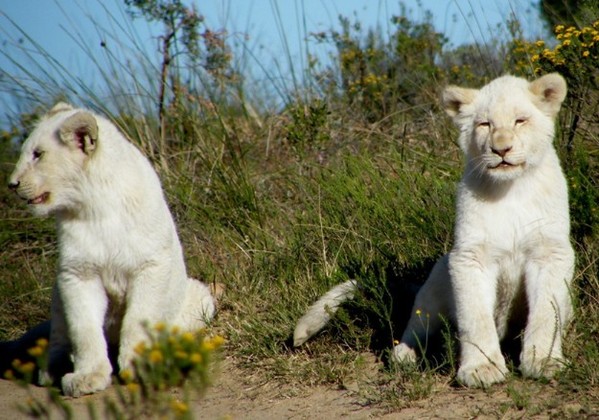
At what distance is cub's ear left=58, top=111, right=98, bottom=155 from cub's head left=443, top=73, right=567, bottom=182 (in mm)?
2108

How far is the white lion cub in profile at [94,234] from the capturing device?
4.84 metres

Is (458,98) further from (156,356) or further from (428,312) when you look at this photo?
(156,356)

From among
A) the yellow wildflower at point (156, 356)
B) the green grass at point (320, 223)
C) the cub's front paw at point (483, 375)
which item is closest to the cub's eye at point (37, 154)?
the green grass at point (320, 223)

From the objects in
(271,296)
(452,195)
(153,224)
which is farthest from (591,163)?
(153,224)

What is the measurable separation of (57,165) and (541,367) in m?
2.89

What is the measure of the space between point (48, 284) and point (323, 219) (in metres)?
2.47

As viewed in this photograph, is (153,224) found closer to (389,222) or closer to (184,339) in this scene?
(389,222)

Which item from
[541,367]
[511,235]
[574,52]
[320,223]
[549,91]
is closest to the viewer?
[541,367]

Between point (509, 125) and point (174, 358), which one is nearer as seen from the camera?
point (174, 358)

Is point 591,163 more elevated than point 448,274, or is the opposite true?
point 591,163

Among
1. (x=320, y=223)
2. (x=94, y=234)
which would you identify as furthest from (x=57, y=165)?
(x=320, y=223)

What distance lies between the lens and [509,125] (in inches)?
171

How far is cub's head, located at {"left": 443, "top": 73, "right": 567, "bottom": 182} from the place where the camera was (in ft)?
14.1

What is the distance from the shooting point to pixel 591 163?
18.4 feet
